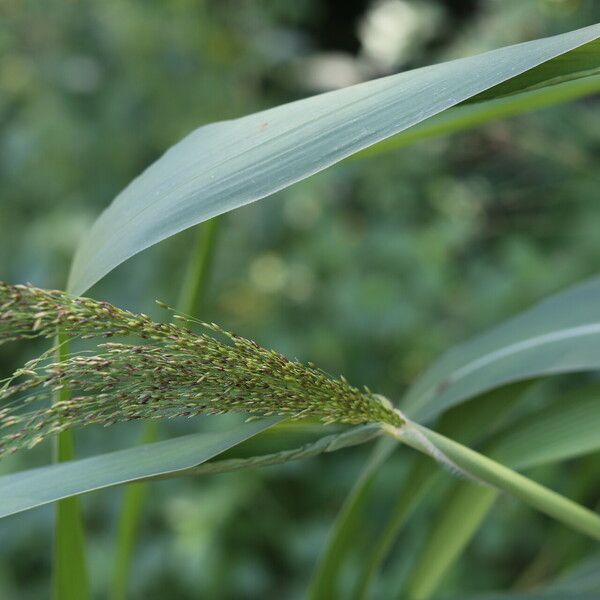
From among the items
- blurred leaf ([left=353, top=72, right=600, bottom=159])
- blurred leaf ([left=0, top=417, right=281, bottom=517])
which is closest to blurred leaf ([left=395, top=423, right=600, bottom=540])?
blurred leaf ([left=0, top=417, right=281, bottom=517])

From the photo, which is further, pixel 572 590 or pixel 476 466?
pixel 572 590

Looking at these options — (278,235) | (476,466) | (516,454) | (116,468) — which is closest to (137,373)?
(116,468)

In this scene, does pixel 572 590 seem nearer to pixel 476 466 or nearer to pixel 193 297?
pixel 476 466

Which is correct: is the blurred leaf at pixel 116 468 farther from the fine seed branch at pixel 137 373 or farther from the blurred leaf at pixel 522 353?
the blurred leaf at pixel 522 353

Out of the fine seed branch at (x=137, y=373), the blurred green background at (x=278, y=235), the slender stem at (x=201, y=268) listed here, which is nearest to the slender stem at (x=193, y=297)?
the slender stem at (x=201, y=268)

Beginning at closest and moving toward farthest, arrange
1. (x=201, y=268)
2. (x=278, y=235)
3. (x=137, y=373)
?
1. (x=137, y=373)
2. (x=201, y=268)
3. (x=278, y=235)
